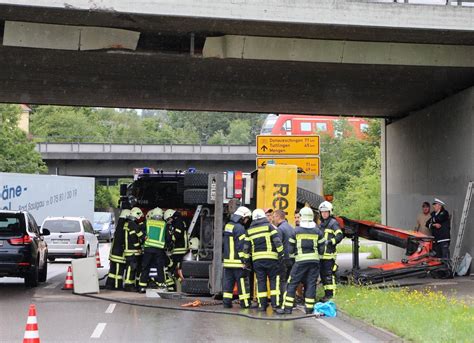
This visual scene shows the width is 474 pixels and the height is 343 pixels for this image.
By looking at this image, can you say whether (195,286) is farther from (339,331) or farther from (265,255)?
(339,331)

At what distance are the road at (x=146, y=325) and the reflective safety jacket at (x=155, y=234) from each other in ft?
3.78

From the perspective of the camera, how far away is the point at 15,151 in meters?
54.1

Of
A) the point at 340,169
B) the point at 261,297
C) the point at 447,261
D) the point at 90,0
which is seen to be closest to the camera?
the point at 261,297

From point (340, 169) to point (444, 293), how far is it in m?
35.2

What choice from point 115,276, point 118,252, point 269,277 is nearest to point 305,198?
point 269,277

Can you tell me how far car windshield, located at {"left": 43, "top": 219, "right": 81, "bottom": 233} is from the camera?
96.1 ft

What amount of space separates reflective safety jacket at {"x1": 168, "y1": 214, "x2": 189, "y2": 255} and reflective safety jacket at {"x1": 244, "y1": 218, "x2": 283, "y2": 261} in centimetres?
331

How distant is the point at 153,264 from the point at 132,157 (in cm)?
3803

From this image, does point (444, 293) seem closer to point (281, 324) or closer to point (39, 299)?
point (281, 324)

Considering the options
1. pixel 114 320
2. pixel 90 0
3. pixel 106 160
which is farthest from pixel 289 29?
pixel 106 160

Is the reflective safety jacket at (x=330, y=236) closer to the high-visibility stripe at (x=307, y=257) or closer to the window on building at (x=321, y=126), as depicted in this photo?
the high-visibility stripe at (x=307, y=257)

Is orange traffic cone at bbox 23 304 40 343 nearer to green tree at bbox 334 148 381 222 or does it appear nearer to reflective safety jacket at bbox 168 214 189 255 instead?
reflective safety jacket at bbox 168 214 189 255

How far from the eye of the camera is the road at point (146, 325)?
37.8 ft

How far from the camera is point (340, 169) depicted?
51469 millimetres
